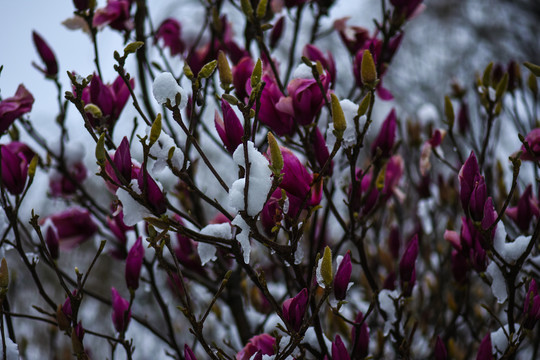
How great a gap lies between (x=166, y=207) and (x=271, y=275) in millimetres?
1265

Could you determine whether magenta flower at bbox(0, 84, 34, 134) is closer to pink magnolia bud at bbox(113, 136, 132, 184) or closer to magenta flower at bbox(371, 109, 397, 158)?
pink magnolia bud at bbox(113, 136, 132, 184)

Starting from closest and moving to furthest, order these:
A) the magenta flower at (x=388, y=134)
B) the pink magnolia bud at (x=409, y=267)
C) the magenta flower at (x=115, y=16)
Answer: the pink magnolia bud at (x=409, y=267) < the magenta flower at (x=388, y=134) < the magenta flower at (x=115, y=16)

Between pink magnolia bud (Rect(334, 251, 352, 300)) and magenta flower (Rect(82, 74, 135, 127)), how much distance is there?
597 millimetres

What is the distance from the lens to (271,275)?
211 centimetres

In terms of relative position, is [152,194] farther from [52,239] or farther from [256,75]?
[52,239]

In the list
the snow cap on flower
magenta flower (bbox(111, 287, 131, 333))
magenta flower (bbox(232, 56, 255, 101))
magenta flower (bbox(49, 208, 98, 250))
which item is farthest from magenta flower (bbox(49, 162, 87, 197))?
the snow cap on flower

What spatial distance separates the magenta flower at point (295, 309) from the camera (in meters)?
0.87

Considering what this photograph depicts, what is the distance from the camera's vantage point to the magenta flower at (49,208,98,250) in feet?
4.61

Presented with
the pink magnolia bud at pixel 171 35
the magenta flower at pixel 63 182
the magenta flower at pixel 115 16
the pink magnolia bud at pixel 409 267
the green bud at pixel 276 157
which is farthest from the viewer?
the pink magnolia bud at pixel 171 35

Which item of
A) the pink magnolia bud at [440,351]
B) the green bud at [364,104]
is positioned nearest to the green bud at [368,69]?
the green bud at [364,104]

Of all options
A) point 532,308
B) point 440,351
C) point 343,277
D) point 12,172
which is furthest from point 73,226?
point 532,308

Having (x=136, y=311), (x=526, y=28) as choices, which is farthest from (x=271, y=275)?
(x=526, y=28)

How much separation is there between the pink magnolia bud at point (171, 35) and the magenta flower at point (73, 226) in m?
0.61

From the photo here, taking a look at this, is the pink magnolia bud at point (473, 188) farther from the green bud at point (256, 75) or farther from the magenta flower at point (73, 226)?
the magenta flower at point (73, 226)
